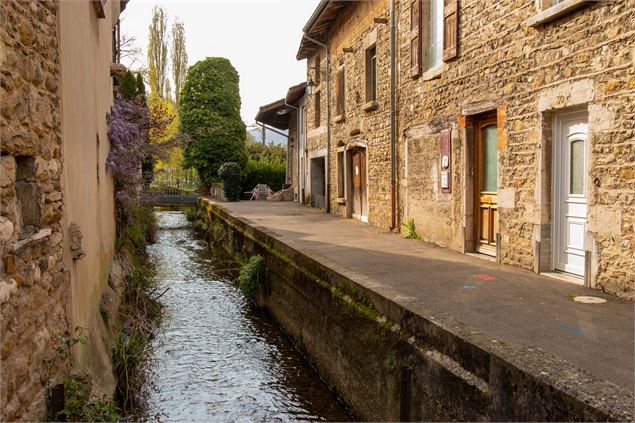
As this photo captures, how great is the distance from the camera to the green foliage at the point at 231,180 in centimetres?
2314

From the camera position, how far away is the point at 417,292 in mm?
5426

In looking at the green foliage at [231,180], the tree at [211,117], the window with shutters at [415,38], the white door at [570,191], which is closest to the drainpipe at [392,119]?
the window with shutters at [415,38]

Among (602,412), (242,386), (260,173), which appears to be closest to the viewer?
(602,412)

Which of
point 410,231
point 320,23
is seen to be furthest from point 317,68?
point 410,231

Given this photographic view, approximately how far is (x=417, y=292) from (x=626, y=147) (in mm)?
2360

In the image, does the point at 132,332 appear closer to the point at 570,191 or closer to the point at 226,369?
the point at 226,369

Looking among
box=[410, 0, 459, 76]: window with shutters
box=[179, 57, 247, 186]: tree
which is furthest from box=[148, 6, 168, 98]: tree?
box=[410, 0, 459, 76]: window with shutters

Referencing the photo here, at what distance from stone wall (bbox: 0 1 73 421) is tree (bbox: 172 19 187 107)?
36.2 m

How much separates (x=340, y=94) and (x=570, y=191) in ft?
31.0

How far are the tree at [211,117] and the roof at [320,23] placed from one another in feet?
36.8

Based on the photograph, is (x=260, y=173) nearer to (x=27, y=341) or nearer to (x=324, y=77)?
(x=324, y=77)

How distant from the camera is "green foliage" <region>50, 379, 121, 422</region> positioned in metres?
3.14

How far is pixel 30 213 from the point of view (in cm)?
302

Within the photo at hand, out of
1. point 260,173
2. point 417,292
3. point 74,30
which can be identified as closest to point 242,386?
point 417,292
